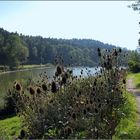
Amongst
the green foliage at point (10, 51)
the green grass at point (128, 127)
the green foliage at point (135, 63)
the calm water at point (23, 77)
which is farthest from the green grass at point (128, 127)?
the green foliage at point (10, 51)

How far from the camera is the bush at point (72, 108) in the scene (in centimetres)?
904

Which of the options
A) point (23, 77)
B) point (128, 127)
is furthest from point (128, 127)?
point (23, 77)

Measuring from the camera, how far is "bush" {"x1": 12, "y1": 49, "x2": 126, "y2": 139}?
29.7ft

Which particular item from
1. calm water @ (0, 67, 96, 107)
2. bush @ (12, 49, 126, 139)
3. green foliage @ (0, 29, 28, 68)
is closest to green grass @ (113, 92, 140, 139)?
bush @ (12, 49, 126, 139)

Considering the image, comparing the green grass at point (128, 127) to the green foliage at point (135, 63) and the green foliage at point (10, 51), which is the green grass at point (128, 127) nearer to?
the green foliage at point (135, 63)

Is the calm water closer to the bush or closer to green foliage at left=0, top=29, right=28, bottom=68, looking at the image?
the bush

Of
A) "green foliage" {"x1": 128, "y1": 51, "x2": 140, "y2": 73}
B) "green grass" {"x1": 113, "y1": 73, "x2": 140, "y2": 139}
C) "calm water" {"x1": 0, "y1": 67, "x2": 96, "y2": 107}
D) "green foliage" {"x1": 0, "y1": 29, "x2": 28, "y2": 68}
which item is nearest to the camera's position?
"green grass" {"x1": 113, "y1": 73, "x2": 140, "y2": 139}

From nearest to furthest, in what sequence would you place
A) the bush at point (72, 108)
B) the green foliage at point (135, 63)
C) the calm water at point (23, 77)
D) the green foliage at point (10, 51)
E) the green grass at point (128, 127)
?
the bush at point (72, 108) < the green grass at point (128, 127) < the calm water at point (23, 77) < the green foliage at point (135, 63) < the green foliage at point (10, 51)

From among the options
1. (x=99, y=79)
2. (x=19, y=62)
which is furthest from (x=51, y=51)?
(x=99, y=79)

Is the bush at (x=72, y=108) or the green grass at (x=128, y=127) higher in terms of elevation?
the bush at (x=72, y=108)

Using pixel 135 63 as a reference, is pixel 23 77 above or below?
below

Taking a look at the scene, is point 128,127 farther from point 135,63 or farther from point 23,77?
point 23,77

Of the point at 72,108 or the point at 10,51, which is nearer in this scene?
the point at 72,108

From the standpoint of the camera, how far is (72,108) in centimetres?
982
